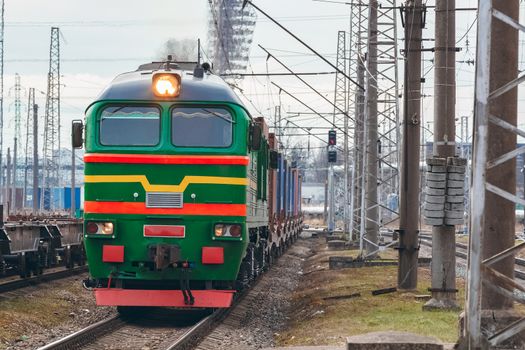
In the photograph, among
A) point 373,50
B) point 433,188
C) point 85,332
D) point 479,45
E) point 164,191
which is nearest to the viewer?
point 479,45

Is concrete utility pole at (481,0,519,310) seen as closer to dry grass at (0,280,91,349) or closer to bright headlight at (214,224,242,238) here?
bright headlight at (214,224,242,238)

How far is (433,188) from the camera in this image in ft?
47.9

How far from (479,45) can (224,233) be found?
18.8 feet

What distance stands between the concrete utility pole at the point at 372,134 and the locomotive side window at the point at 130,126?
12207 millimetres

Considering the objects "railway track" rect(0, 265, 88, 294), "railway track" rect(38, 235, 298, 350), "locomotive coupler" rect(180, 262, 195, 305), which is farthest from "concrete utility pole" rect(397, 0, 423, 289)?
"railway track" rect(0, 265, 88, 294)

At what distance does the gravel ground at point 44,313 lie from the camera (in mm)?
13188

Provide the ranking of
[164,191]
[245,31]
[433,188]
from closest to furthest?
[164,191] → [433,188] → [245,31]

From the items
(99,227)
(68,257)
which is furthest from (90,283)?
(68,257)

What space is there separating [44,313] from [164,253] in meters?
3.49

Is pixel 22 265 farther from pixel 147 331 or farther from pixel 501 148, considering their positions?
pixel 501 148

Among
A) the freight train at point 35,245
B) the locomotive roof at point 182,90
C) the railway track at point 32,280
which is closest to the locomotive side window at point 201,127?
the locomotive roof at point 182,90

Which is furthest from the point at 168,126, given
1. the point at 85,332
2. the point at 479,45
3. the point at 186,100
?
the point at 479,45

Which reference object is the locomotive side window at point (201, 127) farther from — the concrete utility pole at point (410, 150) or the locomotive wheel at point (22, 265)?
the locomotive wheel at point (22, 265)

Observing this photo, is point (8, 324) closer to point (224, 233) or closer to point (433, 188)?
point (224, 233)
